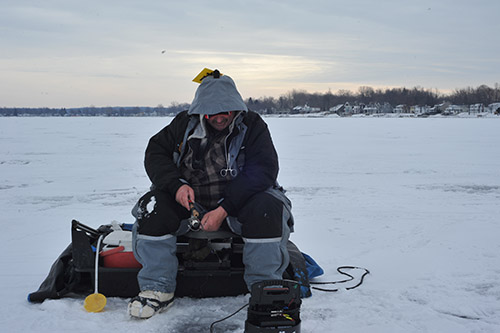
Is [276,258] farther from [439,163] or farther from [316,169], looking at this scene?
[439,163]

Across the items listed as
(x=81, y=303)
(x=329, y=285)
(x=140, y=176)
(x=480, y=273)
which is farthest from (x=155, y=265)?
(x=140, y=176)

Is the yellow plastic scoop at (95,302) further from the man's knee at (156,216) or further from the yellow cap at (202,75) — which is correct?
the yellow cap at (202,75)

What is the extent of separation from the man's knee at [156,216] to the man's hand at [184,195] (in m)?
0.08

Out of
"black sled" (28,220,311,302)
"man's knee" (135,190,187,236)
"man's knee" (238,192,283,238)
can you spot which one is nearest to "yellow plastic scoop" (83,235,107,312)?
"black sled" (28,220,311,302)

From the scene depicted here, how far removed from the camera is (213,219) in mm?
2748

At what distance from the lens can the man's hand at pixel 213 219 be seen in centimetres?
274

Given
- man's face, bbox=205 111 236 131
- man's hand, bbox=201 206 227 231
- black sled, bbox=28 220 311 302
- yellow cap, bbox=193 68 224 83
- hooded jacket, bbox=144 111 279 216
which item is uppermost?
yellow cap, bbox=193 68 224 83

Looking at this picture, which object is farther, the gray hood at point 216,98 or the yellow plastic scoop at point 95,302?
the gray hood at point 216,98

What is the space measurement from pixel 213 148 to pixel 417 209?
142 inches

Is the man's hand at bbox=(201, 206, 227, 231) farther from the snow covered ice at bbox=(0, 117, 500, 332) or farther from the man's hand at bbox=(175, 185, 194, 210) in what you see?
the snow covered ice at bbox=(0, 117, 500, 332)

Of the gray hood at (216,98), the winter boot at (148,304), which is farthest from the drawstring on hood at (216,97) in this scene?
the winter boot at (148,304)

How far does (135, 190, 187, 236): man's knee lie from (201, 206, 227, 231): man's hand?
175mm

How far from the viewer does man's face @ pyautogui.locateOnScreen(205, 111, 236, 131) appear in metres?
2.95

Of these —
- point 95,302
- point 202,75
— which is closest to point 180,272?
point 95,302
